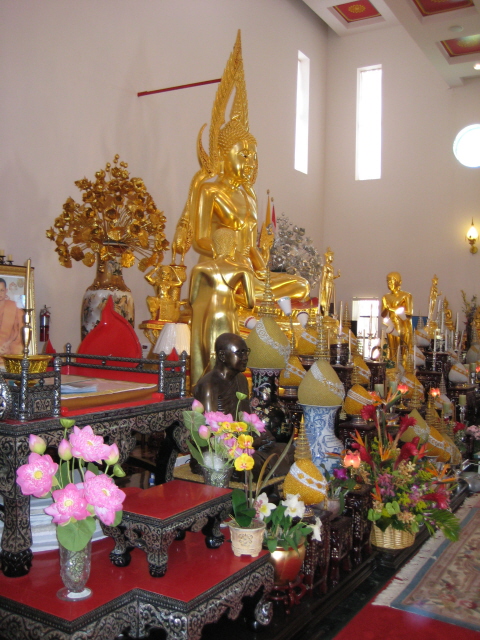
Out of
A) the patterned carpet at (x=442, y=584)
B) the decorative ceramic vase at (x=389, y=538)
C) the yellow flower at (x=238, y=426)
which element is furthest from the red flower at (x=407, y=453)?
the yellow flower at (x=238, y=426)

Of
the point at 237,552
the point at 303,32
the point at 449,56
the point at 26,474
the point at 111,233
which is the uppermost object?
the point at 303,32

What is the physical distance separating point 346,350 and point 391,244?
576 cm

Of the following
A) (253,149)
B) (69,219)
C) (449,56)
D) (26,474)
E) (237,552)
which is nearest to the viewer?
(26,474)

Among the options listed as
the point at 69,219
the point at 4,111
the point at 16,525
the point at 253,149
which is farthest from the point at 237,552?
the point at 253,149

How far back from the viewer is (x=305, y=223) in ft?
30.0

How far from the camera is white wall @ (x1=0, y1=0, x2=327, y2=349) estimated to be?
4.40 meters

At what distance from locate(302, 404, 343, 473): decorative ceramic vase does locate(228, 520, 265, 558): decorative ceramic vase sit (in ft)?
3.53

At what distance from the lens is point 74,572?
5.34ft

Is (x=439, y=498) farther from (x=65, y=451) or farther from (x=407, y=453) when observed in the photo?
(x=65, y=451)

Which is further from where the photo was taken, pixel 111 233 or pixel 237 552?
pixel 111 233

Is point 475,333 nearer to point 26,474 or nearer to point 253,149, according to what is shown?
point 253,149

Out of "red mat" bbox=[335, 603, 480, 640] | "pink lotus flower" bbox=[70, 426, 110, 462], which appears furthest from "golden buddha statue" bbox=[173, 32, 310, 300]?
"pink lotus flower" bbox=[70, 426, 110, 462]

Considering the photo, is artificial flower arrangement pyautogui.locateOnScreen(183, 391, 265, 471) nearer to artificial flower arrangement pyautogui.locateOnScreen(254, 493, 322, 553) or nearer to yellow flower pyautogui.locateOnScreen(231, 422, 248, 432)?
yellow flower pyautogui.locateOnScreen(231, 422, 248, 432)

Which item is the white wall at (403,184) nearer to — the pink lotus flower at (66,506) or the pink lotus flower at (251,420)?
the pink lotus flower at (251,420)
